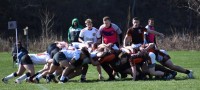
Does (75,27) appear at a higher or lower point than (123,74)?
higher

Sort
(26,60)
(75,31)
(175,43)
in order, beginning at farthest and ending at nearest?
1. (175,43)
2. (75,31)
3. (26,60)

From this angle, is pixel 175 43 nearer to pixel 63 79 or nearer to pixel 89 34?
pixel 89 34

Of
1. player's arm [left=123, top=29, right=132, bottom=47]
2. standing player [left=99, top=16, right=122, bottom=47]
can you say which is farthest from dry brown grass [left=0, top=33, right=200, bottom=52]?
player's arm [left=123, top=29, right=132, bottom=47]

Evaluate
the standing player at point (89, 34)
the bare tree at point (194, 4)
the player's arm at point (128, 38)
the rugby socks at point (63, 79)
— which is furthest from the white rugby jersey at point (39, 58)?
the bare tree at point (194, 4)

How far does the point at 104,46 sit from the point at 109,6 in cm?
5573

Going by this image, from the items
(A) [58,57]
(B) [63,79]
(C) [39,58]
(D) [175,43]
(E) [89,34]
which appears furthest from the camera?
(D) [175,43]

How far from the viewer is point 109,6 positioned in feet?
241

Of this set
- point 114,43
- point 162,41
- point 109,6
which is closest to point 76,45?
point 114,43

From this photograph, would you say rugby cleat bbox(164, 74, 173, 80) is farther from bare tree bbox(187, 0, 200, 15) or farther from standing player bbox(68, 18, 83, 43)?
bare tree bbox(187, 0, 200, 15)

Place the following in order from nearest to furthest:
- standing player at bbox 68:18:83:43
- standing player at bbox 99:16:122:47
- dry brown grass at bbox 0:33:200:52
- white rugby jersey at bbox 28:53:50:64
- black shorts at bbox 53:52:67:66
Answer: black shorts at bbox 53:52:67:66, white rugby jersey at bbox 28:53:50:64, standing player at bbox 99:16:122:47, standing player at bbox 68:18:83:43, dry brown grass at bbox 0:33:200:52

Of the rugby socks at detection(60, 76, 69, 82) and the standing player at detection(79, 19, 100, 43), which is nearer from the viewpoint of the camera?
the rugby socks at detection(60, 76, 69, 82)

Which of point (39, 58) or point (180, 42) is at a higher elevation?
point (39, 58)

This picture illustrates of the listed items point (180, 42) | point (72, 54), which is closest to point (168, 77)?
point (72, 54)

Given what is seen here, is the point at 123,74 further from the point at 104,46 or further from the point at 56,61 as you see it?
the point at 56,61
